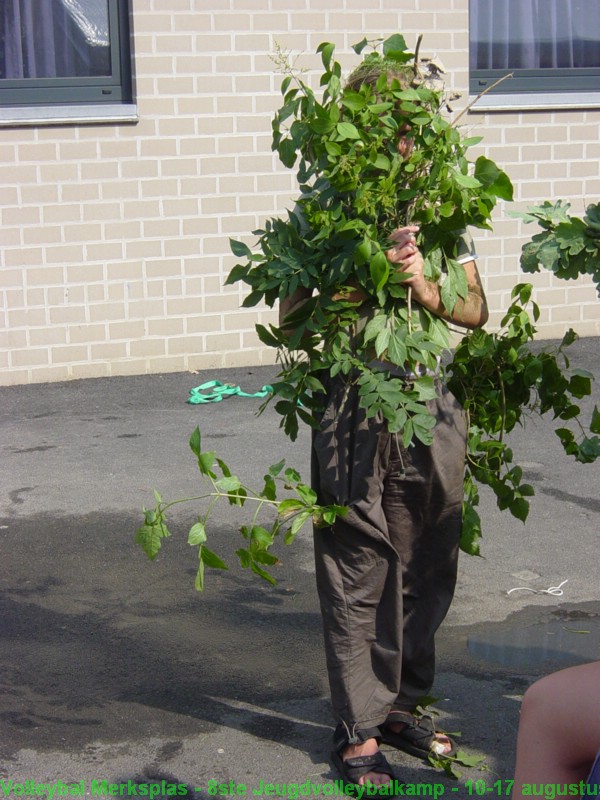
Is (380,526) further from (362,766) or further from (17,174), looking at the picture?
(17,174)

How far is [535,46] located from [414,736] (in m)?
7.46

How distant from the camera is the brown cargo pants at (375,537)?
3.27 metres

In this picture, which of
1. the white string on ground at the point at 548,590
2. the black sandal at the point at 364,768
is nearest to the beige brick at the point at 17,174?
the white string on ground at the point at 548,590

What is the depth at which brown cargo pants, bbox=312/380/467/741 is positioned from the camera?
10.7ft

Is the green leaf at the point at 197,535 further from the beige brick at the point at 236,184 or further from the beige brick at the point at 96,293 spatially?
the beige brick at the point at 236,184

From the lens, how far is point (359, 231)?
3.01 meters

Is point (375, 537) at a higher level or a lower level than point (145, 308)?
lower

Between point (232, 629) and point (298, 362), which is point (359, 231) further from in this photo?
point (232, 629)

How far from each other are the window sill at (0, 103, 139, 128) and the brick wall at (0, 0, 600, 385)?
6 cm

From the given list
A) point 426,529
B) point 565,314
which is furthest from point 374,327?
point 565,314

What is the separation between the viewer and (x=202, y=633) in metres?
4.48

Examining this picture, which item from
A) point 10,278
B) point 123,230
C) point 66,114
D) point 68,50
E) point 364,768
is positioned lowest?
point 364,768

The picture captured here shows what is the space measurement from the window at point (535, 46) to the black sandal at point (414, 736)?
22.1 ft

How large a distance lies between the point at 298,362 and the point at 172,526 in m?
2.63
